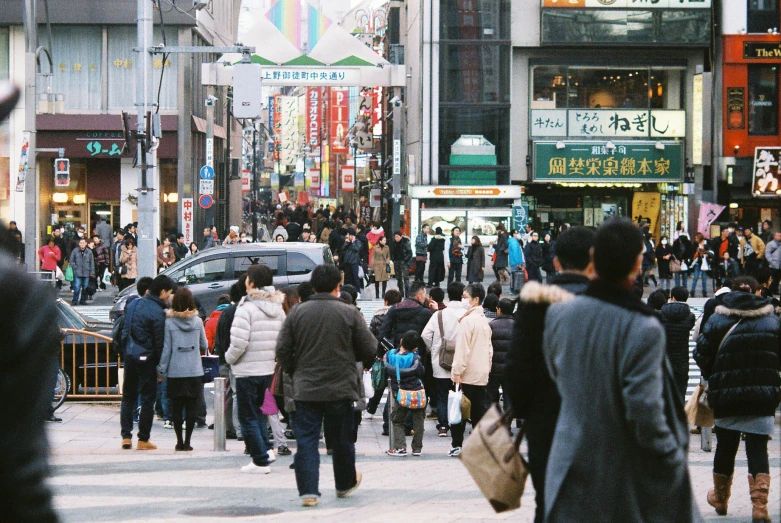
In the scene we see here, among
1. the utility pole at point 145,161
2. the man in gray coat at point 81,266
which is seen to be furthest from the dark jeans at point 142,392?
the man in gray coat at point 81,266

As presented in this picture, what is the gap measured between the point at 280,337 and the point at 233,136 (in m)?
54.2

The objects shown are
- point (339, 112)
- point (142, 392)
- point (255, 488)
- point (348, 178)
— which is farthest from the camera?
point (339, 112)

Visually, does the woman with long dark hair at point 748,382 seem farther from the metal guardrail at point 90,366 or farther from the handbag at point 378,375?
the metal guardrail at point 90,366

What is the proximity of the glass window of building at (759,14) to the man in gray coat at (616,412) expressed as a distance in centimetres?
4076

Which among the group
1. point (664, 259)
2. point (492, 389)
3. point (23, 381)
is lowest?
point (492, 389)

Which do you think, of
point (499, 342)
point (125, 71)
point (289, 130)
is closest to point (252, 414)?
point (499, 342)

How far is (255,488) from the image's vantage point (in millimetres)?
9711

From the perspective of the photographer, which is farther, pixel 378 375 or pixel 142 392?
pixel 378 375

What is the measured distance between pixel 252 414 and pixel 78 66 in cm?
3302

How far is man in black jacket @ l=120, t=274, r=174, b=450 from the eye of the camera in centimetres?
1198

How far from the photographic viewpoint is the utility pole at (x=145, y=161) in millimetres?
20656

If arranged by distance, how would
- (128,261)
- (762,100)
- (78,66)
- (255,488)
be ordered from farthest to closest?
(762,100)
(78,66)
(128,261)
(255,488)

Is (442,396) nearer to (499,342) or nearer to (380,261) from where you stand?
(499,342)

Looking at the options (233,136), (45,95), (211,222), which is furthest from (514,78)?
(233,136)
